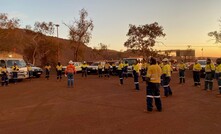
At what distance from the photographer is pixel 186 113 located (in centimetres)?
958

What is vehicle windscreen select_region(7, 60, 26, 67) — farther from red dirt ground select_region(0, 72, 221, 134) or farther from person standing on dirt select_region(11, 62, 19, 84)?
red dirt ground select_region(0, 72, 221, 134)

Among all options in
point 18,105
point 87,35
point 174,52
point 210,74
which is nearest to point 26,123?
point 18,105

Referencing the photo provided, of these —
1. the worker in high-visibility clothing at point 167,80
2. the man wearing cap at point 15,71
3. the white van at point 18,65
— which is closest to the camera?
the worker in high-visibility clothing at point 167,80

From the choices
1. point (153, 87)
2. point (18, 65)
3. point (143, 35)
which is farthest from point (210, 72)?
point (143, 35)

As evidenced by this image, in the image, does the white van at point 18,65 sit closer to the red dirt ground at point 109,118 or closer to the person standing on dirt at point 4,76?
the person standing on dirt at point 4,76

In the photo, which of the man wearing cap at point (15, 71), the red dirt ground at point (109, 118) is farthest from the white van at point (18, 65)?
the red dirt ground at point (109, 118)

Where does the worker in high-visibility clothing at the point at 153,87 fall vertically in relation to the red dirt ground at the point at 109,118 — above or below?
above

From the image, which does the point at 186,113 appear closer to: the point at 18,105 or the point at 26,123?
the point at 26,123

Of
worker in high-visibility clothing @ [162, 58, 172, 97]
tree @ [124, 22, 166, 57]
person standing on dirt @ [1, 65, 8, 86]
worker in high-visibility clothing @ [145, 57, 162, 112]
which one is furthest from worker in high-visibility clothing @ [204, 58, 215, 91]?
tree @ [124, 22, 166, 57]

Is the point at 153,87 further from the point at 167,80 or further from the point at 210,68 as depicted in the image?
the point at 210,68

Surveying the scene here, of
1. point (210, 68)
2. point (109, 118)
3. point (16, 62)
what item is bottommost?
point (109, 118)

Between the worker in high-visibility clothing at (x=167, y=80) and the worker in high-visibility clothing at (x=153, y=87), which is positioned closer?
the worker in high-visibility clothing at (x=153, y=87)

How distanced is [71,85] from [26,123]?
38.6ft

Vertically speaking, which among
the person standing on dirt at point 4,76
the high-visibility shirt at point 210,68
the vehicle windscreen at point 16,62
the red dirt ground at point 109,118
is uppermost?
the vehicle windscreen at point 16,62
